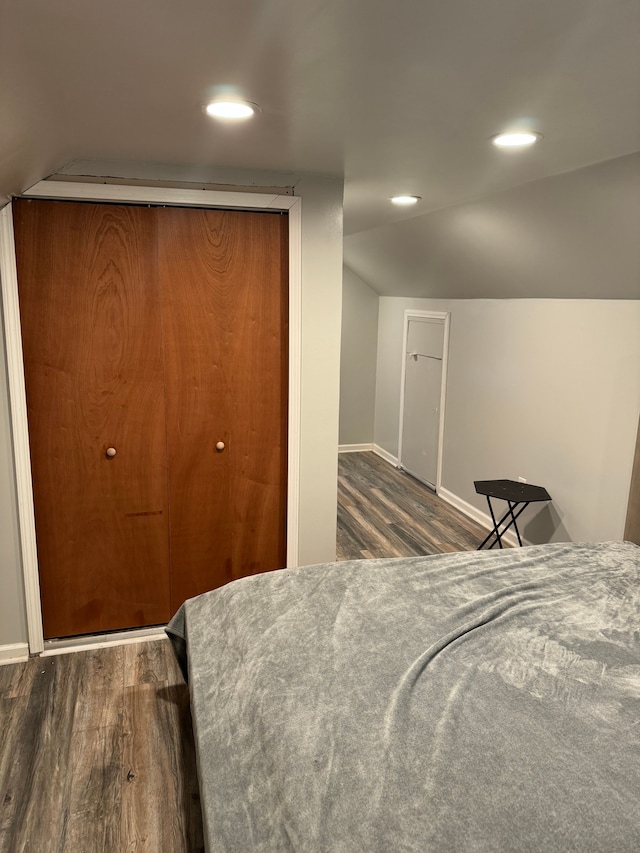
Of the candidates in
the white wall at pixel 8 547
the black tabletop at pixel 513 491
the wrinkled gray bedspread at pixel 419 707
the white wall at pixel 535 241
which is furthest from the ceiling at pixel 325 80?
the black tabletop at pixel 513 491

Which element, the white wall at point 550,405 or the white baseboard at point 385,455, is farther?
the white baseboard at point 385,455

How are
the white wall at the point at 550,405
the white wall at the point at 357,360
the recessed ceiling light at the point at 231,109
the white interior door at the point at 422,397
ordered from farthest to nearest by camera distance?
the white wall at the point at 357,360 < the white interior door at the point at 422,397 < the white wall at the point at 550,405 < the recessed ceiling light at the point at 231,109

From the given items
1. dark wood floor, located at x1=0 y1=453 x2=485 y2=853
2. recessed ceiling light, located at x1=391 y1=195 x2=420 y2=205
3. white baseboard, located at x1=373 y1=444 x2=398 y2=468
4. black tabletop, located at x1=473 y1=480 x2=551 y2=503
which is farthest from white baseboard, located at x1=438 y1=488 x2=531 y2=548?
dark wood floor, located at x1=0 y1=453 x2=485 y2=853

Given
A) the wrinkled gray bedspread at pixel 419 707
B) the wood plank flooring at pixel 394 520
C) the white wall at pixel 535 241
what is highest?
the white wall at pixel 535 241

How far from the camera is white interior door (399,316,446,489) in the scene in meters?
5.23

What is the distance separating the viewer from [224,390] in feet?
9.46

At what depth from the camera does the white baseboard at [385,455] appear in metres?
6.25

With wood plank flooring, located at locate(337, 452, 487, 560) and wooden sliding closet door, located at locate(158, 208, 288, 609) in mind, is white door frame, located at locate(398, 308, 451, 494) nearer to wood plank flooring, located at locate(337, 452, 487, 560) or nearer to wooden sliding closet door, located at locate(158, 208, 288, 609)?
wood plank flooring, located at locate(337, 452, 487, 560)

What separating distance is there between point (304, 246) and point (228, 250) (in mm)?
347

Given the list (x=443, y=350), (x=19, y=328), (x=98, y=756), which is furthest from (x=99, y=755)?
(x=443, y=350)

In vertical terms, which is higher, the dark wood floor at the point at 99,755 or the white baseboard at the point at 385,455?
the white baseboard at the point at 385,455

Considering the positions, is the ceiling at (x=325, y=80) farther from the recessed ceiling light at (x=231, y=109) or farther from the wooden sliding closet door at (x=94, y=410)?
the wooden sliding closet door at (x=94, y=410)

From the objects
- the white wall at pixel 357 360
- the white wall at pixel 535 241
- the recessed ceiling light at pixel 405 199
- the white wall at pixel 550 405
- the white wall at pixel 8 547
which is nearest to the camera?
the white wall at pixel 535 241

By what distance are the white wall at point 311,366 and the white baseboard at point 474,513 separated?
67.0 inches
